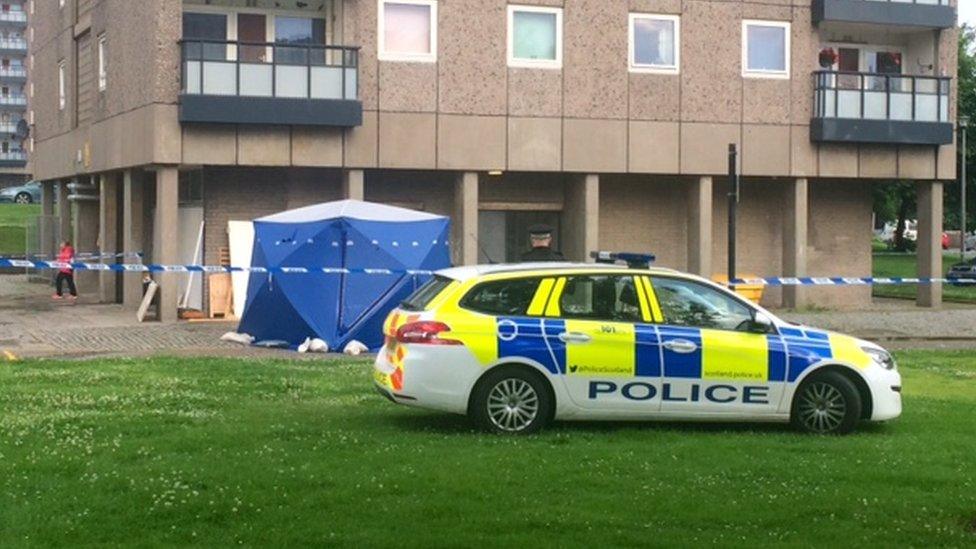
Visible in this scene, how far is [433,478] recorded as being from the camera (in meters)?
9.41

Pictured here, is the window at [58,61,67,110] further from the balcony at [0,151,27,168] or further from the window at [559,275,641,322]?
the balcony at [0,151,27,168]

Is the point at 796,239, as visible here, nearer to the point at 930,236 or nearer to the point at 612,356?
the point at 930,236

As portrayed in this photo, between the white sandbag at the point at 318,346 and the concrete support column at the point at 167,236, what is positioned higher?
Result: the concrete support column at the point at 167,236

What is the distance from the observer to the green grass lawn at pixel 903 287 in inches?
1572

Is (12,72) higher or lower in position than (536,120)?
higher

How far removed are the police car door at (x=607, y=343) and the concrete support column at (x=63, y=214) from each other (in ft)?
99.8

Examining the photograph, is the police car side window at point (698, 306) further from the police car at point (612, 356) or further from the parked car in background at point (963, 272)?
the parked car in background at point (963, 272)

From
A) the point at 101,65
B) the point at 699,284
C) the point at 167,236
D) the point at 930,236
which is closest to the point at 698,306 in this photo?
the point at 699,284

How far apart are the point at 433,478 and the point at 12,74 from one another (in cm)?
11964

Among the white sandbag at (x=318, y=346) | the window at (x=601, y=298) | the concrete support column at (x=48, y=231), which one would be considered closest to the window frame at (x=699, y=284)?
the window at (x=601, y=298)

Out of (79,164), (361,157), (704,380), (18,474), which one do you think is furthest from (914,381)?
(79,164)

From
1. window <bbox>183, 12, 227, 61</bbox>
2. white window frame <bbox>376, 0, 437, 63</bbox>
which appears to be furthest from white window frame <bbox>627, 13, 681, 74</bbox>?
window <bbox>183, 12, 227, 61</bbox>

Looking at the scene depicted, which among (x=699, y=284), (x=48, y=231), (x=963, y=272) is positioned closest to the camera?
(x=699, y=284)

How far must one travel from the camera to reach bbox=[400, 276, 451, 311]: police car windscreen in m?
12.1
